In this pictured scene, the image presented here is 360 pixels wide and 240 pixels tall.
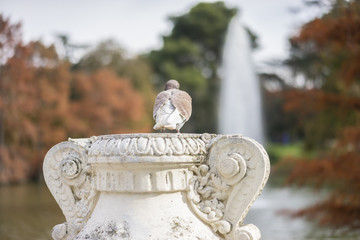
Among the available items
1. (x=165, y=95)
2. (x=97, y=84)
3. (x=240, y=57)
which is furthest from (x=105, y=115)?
(x=165, y=95)

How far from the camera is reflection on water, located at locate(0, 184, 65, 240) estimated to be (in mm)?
8827

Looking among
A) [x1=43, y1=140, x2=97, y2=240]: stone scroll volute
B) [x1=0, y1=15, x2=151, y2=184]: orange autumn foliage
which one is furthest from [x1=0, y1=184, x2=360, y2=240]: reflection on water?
[x1=43, y1=140, x2=97, y2=240]: stone scroll volute

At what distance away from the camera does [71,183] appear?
3494 mm

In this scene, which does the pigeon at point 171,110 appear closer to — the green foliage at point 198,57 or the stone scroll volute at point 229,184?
the stone scroll volute at point 229,184

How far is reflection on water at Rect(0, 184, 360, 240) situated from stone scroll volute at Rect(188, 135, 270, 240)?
5215 millimetres

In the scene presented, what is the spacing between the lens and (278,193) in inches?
616

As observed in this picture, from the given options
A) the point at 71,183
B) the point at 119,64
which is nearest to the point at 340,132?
the point at 71,183

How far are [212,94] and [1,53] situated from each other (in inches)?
546

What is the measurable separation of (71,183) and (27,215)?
8289 millimetres

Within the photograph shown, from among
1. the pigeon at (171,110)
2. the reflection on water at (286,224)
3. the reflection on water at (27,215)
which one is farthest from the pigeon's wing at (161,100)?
the reflection on water at (27,215)

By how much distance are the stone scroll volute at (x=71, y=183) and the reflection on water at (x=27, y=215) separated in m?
5.10

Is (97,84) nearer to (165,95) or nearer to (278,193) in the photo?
(278,193)

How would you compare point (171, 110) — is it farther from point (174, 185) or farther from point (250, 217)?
point (250, 217)

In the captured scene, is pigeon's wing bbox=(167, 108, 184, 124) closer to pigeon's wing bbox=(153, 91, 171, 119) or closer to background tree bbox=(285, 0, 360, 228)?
pigeon's wing bbox=(153, 91, 171, 119)
